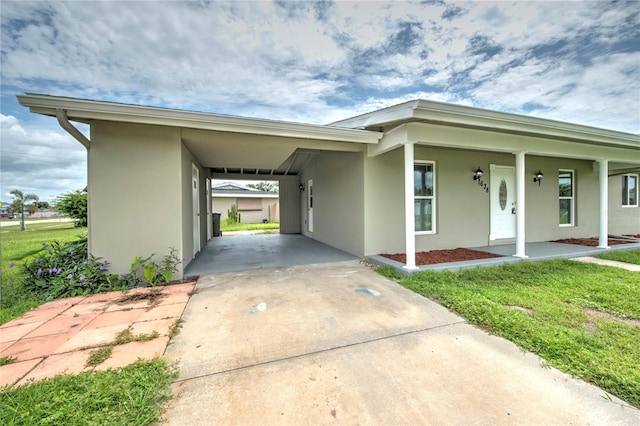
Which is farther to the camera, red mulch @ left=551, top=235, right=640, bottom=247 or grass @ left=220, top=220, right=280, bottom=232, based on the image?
grass @ left=220, top=220, right=280, bottom=232

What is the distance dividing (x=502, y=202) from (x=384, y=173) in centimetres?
370

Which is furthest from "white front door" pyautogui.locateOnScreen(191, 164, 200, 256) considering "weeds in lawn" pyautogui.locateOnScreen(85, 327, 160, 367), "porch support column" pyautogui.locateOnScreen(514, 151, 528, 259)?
"porch support column" pyautogui.locateOnScreen(514, 151, 528, 259)

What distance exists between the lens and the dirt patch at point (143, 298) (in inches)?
134

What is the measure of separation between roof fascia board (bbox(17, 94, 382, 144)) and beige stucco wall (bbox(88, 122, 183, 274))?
43 centimetres

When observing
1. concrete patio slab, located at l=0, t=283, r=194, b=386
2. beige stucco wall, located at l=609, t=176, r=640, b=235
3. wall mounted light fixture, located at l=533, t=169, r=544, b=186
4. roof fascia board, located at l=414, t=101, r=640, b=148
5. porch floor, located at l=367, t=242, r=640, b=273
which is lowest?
concrete patio slab, located at l=0, t=283, r=194, b=386

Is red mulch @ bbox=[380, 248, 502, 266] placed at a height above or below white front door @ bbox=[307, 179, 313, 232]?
below

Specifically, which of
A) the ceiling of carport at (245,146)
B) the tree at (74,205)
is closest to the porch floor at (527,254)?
the ceiling of carport at (245,146)

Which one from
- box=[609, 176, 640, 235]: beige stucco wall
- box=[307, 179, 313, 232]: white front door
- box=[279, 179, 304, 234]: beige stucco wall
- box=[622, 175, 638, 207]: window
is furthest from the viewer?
box=[279, 179, 304, 234]: beige stucco wall

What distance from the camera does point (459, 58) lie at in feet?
25.3

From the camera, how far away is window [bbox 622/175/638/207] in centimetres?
Answer: 902

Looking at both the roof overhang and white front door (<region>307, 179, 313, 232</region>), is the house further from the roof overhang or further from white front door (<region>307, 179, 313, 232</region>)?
white front door (<region>307, 179, 313, 232</region>)

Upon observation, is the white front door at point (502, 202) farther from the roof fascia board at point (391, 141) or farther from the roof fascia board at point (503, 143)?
the roof fascia board at point (391, 141)

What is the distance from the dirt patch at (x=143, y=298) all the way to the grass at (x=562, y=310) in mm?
3654

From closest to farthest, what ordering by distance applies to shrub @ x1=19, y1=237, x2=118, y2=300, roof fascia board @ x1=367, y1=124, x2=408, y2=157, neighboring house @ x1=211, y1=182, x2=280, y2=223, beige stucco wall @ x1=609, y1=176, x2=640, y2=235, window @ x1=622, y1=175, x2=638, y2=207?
shrub @ x1=19, y1=237, x2=118, y2=300 → roof fascia board @ x1=367, y1=124, x2=408, y2=157 → beige stucco wall @ x1=609, y1=176, x2=640, y2=235 → window @ x1=622, y1=175, x2=638, y2=207 → neighboring house @ x1=211, y1=182, x2=280, y2=223
